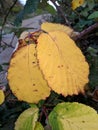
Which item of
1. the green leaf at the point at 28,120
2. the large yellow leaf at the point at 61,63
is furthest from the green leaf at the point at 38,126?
the large yellow leaf at the point at 61,63

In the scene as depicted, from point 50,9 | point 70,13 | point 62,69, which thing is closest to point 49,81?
point 62,69

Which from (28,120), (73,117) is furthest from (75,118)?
(28,120)

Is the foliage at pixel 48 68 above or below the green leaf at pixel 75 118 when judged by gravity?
above

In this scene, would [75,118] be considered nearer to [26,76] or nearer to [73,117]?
[73,117]

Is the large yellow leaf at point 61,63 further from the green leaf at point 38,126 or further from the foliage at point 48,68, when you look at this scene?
the green leaf at point 38,126

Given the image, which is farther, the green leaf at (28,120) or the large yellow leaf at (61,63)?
the green leaf at (28,120)
